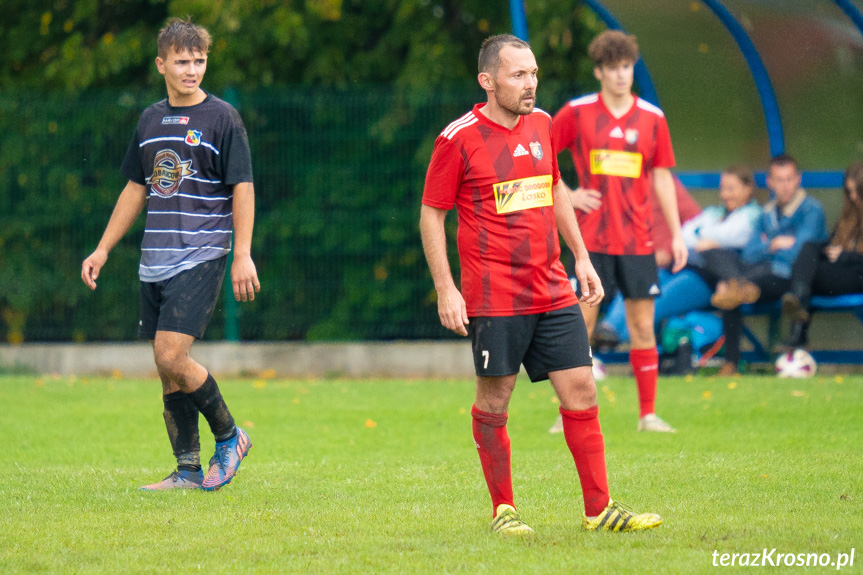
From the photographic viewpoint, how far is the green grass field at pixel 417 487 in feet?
13.4

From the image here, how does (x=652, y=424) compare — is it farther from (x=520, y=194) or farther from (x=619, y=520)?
(x=520, y=194)

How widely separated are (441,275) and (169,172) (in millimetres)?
1786

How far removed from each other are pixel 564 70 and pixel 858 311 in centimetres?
427

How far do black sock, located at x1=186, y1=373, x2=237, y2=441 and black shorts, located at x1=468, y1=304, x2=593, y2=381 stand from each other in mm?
1657

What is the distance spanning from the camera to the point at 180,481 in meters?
5.74

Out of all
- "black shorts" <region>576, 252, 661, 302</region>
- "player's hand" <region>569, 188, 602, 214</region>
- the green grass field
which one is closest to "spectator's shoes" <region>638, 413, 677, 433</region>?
the green grass field

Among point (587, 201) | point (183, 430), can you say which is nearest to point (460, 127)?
point (183, 430)

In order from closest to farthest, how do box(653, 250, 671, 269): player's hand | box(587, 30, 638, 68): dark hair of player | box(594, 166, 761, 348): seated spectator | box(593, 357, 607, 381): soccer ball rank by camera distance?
box(587, 30, 638, 68): dark hair of player
box(593, 357, 607, 381): soccer ball
box(594, 166, 761, 348): seated spectator
box(653, 250, 671, 269): player's hand

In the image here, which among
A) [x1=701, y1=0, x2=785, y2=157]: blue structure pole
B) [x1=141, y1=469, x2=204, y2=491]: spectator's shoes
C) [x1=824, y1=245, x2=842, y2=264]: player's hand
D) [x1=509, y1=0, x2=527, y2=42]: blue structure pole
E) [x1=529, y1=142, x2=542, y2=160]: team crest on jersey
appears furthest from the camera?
[x1=701, y1=0, x2=785, y2=157]: blue structure pole

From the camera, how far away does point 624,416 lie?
8055mm

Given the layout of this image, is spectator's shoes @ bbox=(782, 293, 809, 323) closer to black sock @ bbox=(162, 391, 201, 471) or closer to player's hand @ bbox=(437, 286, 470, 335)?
black sock @ bbox=(162, 391, 201, 471)

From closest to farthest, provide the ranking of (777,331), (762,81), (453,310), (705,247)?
(453,310) < (705,247) < (777,331) < (762,81)

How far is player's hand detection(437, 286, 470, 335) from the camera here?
14.3ft
